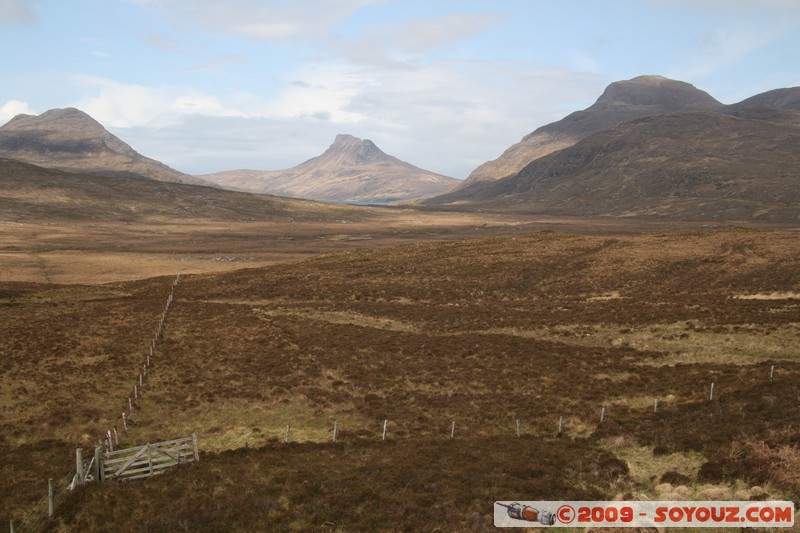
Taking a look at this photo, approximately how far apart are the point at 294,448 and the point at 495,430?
10.1 metres

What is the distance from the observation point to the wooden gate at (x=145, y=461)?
2025 cm

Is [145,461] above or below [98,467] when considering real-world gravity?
below

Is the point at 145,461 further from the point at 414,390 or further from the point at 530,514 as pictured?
the point at 414,390

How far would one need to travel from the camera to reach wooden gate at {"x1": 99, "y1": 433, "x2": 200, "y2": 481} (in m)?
20.2

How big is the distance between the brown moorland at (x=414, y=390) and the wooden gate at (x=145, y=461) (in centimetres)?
113

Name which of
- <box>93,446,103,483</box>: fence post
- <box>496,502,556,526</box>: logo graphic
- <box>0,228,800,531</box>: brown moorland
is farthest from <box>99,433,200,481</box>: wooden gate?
<box>496,502,556,526</box>: logo graphic

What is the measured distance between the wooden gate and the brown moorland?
113cm

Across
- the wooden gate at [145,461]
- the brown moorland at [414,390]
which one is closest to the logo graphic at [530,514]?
the brown moorland at [414,390]

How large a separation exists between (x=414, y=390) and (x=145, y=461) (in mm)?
16965

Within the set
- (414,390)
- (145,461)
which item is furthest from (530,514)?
(414,390)

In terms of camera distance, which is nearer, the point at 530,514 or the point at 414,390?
the point at 530,514

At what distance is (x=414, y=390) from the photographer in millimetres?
33656

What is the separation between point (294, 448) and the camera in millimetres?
24359

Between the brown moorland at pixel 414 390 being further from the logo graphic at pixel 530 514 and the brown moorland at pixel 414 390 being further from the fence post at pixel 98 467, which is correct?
the fence post at pixel 98 467
